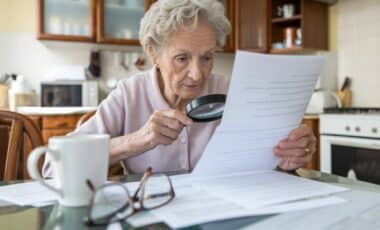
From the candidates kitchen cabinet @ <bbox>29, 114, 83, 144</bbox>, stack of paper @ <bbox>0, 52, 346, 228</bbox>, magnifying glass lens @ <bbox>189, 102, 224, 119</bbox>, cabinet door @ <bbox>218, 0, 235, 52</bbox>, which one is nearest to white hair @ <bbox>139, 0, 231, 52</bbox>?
magnifying glass lens @ <bbox>189, 102, 224, 119</bbox>

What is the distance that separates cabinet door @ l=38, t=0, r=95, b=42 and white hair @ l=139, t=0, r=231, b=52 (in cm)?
187

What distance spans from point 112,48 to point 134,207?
2772 mm

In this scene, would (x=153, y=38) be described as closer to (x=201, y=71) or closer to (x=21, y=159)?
(x=201, y=71)

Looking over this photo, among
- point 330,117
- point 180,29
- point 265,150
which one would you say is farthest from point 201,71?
point 330,117

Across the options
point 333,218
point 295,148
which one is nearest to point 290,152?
point 295,148

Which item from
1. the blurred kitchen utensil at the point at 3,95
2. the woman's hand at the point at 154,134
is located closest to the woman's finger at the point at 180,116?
the woman's hand at the point at 154,134

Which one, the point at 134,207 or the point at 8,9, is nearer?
the point at 134,207

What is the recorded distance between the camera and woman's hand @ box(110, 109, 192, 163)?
0.81 metres

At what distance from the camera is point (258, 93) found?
0.69 meters

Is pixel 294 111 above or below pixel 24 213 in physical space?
above

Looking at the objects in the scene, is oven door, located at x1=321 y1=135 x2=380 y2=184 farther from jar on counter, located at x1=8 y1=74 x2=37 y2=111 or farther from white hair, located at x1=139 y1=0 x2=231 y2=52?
jar on counter, located at x1=8 y1=74 x2=37 y2=111

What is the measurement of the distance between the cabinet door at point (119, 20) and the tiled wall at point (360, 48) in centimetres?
154

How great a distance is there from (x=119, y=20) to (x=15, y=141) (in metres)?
2.19

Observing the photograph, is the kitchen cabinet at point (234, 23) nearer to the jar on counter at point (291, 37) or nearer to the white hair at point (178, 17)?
the jar on counter at point (291, 37)
